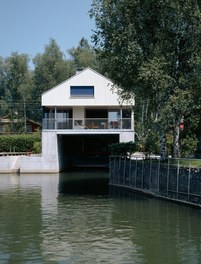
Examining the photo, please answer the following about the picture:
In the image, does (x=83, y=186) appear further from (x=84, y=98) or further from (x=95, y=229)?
(x=95, y=229)

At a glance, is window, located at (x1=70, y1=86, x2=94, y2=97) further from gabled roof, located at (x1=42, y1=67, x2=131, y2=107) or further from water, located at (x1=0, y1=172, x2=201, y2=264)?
water, located at (x1=0, y1=172, x2=201, y2=264)

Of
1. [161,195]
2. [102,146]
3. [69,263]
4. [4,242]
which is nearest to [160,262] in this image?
[69,263]

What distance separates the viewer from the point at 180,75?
28.5 metres

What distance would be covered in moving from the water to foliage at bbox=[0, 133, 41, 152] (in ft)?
87.5

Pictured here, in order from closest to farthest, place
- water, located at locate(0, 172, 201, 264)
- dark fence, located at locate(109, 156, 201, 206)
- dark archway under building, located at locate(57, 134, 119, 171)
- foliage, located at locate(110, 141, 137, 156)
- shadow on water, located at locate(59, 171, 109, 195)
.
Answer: water, located at locate(0, 172, 201, 264)
dark fence, located at locate(109, 156, 201, 206)
shadow on water, located at locate(59, 171, 109, 195)
foliage, located at locate(110, 141, 137, 156)
dark archway under building, located at locate(57, 134, 119, 171)

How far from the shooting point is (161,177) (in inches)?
1062

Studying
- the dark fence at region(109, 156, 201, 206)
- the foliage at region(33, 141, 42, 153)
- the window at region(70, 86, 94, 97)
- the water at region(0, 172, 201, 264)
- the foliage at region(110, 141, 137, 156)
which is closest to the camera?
the water at region(0, 172, 201, 264)

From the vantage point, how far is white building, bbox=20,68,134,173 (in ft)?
150

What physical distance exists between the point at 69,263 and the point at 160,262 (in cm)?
253

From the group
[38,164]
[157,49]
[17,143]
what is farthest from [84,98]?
[157,49]

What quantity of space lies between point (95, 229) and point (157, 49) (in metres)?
12.6

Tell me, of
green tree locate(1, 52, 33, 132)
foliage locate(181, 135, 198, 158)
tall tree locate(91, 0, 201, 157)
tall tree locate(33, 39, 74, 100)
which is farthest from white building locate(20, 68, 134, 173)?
green tree locate(1, 52, 33, 132)

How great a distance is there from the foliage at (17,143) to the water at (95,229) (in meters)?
26.7

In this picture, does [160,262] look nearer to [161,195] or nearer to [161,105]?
[161,195]
